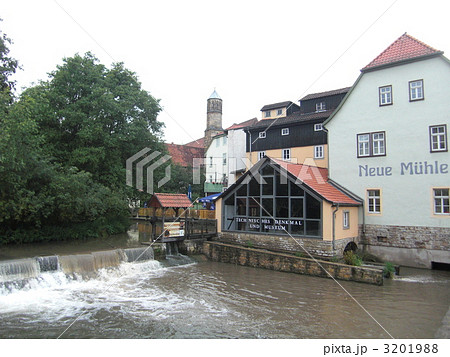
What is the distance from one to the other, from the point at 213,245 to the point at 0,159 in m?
10.2

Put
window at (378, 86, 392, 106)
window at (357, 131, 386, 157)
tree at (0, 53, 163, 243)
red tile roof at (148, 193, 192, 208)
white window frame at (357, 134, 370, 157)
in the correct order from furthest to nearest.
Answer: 1. white window frame at (357, 134, 370, 157)
2. window at (357, 131, 386, 157)
3. window at (378, 86, 392, 106)
4. red tile roof at (148, 193, 192, 208)
5. tree at (0, 53, 163, 243)

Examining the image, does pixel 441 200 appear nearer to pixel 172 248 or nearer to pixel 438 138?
pixel 438 138

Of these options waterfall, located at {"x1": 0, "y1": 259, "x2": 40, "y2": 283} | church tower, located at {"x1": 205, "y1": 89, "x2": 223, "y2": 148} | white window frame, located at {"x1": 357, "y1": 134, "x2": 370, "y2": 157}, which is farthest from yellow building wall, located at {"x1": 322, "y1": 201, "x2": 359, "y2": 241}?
church tower, located at {"x1": 205, "y1": 89, "x2": 223, "y2": 148}

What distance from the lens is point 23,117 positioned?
1416cm

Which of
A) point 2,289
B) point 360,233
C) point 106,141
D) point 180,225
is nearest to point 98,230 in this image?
point 106,141

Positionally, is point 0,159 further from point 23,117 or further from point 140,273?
point 140,273

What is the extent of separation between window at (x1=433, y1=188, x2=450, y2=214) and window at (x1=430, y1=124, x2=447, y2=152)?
187 centimetres

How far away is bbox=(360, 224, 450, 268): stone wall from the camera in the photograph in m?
14.7

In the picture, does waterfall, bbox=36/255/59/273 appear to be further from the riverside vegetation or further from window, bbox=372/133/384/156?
window, bbox=372/133/384/156

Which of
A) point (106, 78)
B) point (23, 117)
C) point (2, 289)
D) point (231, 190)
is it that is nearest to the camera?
point (2, 289)

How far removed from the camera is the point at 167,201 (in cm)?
1659

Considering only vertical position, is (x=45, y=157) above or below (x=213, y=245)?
above

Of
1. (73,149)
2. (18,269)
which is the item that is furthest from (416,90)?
(73,149)
